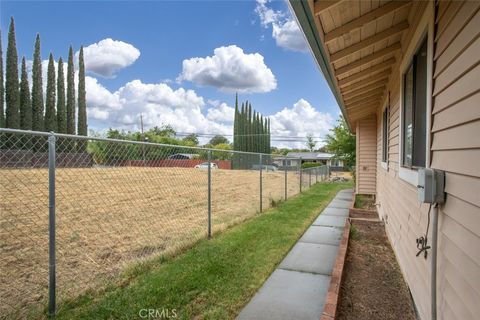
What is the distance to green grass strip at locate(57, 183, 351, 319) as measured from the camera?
2945 millimetres

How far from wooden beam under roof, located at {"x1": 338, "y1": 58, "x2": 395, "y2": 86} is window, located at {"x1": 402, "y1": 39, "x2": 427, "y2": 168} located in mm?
1169

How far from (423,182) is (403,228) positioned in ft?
6.44

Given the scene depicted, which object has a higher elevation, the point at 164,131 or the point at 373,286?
the point at 164,131

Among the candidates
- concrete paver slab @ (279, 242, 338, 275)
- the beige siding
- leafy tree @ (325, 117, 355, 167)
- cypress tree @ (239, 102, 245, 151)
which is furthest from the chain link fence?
cypress tree @ (239, 102, 245, 151)

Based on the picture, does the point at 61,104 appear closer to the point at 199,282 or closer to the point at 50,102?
the point at 50,102

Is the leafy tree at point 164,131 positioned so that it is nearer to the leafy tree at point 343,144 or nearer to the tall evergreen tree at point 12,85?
the tall evergreen tree at point 12,85

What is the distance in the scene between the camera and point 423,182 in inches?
77.9

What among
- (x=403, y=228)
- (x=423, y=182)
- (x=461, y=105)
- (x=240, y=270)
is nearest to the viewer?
(x=461, y=105)

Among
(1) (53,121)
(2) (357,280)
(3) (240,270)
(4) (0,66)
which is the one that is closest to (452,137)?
(2) (357,280)

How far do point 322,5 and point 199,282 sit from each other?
9.84 ft

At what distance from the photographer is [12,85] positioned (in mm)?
24500

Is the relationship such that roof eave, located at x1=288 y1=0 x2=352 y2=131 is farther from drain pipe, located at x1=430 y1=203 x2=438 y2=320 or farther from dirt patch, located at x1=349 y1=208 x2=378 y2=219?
dirt patch, located at x1=349 y1=208 x2=378 y2=219

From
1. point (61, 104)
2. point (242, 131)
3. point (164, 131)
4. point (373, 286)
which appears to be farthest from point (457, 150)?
point (164, 131)

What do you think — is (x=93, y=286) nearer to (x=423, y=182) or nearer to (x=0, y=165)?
(x=0, y=165)
